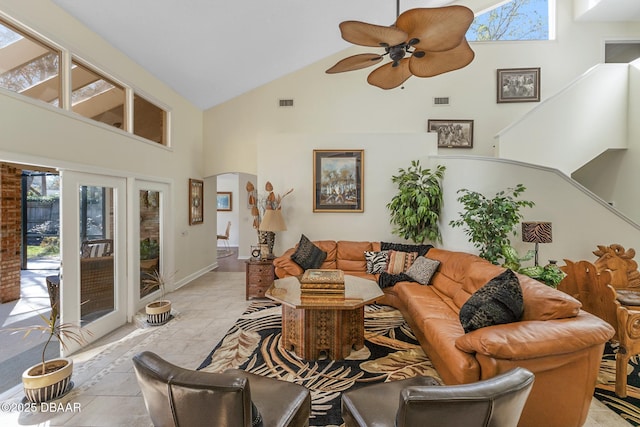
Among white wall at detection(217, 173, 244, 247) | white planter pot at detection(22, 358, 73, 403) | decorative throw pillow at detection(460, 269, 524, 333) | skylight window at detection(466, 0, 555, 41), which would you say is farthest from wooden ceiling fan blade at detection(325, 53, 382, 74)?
white wall at detection(217, 173, 244, 247)

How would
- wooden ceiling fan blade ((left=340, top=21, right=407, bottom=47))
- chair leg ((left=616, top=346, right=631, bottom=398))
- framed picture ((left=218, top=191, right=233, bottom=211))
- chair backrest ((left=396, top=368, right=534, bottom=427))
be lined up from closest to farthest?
1. chair backrest ((left=396, top=368, right=534, bottom=427))
2. wooden ceiling fan blade ((left=340, top=21, right=407, bottom=47))
3. chair leg ((left=616, top=346, right=631, bottom=398))
4. framed picture ((left=218, top=191, right=233, bottom=211))

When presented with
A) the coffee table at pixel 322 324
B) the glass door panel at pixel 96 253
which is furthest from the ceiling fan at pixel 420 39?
the glass door panel at pixel 96 253

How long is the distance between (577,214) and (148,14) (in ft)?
18.7

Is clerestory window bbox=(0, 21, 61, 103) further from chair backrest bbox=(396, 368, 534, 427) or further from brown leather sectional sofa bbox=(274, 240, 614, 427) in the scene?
brown leather sectional sofa bbox=(274, 240, 614, 427)

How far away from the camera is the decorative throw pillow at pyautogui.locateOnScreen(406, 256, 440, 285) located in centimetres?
389

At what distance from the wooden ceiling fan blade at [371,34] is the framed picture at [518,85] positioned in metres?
5.05

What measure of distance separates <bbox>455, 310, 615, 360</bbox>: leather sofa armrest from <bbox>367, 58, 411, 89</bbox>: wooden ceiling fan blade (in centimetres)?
211

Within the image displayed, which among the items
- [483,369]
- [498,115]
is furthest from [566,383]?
[498,115]

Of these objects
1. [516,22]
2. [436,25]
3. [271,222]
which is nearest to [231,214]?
[271,222]

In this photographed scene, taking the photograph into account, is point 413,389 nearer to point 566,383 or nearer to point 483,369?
point 483,369

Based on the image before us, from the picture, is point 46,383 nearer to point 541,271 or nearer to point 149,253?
point 149,253

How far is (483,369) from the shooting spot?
6.09ft

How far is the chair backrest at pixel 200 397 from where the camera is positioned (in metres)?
0.98

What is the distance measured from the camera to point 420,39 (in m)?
1.89
